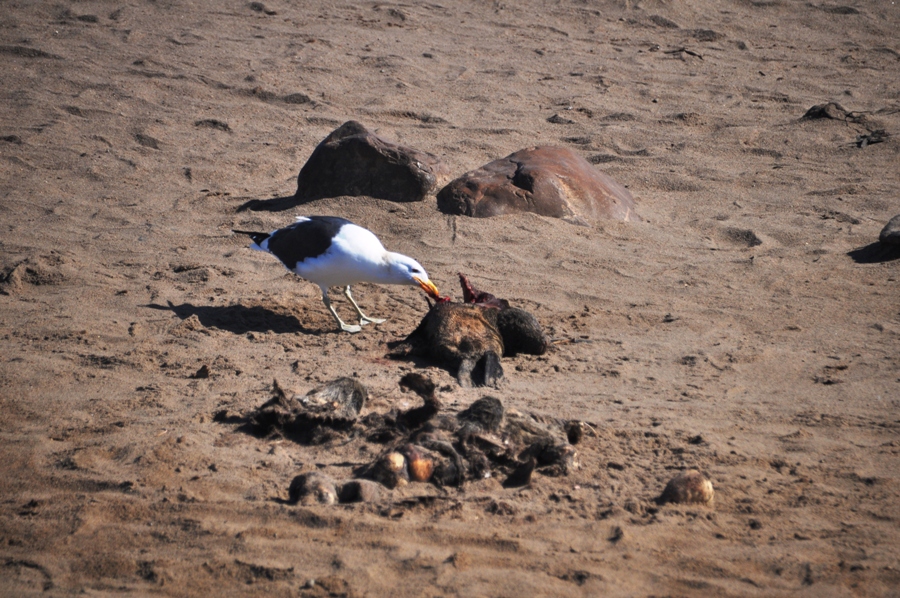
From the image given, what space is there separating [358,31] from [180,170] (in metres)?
4.41

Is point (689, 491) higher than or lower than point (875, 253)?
lower

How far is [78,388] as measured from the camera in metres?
4.27

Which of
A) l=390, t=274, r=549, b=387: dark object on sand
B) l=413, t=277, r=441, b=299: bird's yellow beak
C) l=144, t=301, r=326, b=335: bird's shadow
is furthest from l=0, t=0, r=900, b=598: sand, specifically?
l=413, t=277, r=441, b=299: bird's yellow beak

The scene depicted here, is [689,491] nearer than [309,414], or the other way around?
[689,491]

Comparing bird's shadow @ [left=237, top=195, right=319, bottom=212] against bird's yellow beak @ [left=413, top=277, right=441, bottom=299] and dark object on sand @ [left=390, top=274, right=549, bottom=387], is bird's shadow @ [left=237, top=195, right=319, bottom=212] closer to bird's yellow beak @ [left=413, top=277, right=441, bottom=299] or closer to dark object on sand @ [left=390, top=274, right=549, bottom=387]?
bird's yellow beak @ [left=413, top=277, right=441, bottom=299]

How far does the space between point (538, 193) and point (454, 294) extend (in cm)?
167

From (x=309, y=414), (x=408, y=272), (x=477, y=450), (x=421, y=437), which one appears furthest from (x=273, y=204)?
(x=477, y=450)

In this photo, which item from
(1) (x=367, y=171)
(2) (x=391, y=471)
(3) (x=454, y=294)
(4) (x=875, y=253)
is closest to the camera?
(2) (x=391, y=471)

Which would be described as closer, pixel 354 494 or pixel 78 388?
pixel 354 494

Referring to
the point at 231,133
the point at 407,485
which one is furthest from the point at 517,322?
the point at 231,133

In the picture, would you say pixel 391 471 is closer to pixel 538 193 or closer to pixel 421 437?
pixel 421 437

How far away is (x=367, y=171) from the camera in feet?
22.9

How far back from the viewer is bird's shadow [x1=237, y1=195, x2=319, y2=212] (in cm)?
696

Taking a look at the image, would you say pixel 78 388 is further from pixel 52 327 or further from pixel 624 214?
pixel 624 214
